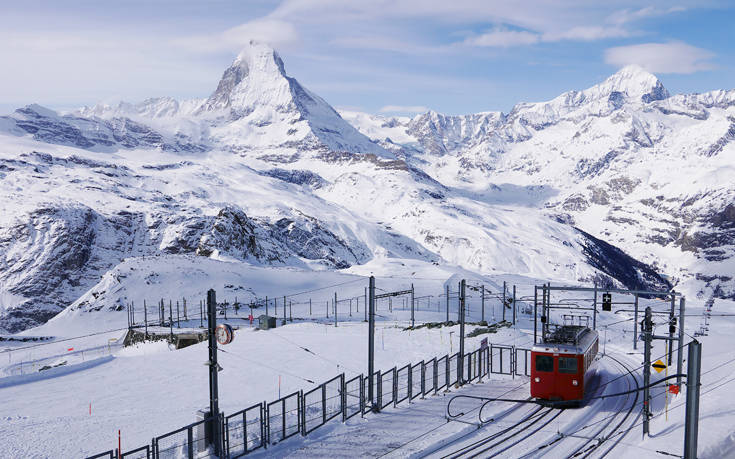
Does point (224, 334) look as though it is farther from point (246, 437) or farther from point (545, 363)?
point (545, 363)

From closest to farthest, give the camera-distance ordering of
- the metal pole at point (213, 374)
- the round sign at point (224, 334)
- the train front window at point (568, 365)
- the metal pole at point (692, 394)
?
the metal pole at point (692, 394) → the metal pole at point (213, 374) → the round sign at point (224, 334) → the train front window at point (568, 365)

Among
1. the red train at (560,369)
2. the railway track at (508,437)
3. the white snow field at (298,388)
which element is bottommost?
the white snow field at (298,388)

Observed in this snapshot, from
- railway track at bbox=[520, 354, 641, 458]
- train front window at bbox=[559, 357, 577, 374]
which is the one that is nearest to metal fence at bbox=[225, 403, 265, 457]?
railway track at bbox=[520, 354, 641, 458]

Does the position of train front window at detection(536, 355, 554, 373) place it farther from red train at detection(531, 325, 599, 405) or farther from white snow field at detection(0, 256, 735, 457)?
white snow field at detection(0, 256, 735, 457)

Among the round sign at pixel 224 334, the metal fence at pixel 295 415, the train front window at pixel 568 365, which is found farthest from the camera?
the train front window at pixel 568 365

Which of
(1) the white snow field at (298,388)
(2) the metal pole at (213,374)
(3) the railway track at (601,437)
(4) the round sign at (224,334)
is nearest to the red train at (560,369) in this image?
(1) the white snow field at (298,388)

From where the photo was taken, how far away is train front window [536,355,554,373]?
3169 cm

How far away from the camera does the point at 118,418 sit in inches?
1401

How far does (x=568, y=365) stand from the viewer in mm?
31453

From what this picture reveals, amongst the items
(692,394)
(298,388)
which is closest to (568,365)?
(692,394)

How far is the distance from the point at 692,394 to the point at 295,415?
1879 centimetres

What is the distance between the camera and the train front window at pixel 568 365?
3126cm

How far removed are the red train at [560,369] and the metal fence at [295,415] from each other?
637cm

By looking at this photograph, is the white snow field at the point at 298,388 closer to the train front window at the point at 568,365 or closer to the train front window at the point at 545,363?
the train front window at the point at 568,365
